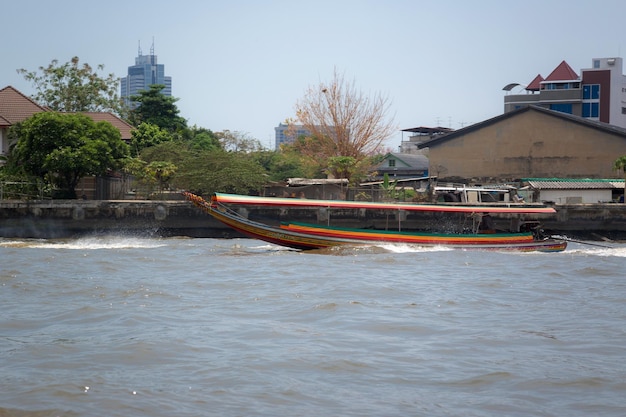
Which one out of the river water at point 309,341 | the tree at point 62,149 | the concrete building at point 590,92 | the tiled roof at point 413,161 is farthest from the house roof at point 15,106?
the concrete building at point 590,92

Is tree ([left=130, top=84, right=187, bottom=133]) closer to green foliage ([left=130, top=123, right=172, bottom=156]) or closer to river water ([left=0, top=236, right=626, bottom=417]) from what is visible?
green foliage ([left=130, top=123, right=172, bottom=156])

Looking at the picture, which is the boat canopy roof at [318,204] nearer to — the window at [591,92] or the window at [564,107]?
the window at [564,107]

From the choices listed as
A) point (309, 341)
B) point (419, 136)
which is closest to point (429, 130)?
point (419, 136)

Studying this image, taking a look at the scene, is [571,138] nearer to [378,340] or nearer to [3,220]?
[3,220]

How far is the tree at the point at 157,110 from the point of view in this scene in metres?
50.7

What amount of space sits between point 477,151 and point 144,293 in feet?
91.6

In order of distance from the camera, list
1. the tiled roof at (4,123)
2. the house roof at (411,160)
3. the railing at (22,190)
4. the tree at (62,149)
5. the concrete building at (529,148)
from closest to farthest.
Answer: the tree at (62,149) < the railing at (22,190) < the tiled roof at (4,123) < the concrete building at (529,148) < the house roof at (411,160)

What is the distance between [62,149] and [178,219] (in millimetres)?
4642

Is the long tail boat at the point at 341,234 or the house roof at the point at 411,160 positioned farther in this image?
the house roof at the point at 411,160

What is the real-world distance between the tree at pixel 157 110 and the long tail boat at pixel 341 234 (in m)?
29.6

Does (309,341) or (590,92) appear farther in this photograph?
(590,92)

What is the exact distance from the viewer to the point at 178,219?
94.5 feet

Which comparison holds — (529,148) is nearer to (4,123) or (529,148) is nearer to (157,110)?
(4,123)

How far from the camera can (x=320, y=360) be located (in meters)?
8.67
